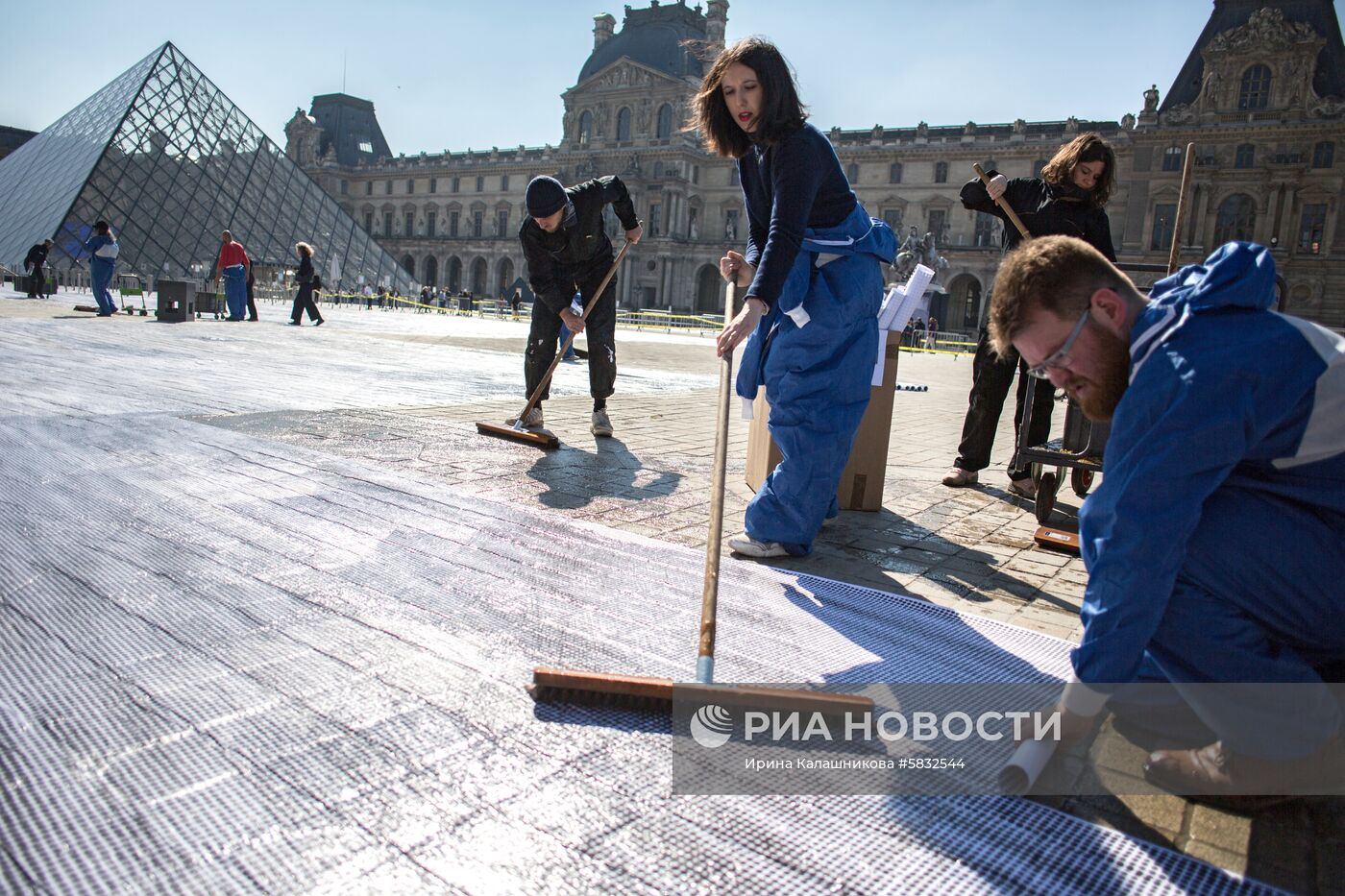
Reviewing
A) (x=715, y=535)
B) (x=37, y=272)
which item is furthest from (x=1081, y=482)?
(x=37, y=272)

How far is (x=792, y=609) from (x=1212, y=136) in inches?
2084

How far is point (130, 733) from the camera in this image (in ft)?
5.07

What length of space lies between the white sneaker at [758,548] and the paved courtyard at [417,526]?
0.06 m

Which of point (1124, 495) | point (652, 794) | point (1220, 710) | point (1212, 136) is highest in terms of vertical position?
point (1212, 136)

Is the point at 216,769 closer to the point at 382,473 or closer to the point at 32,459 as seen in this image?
the point at 382,473

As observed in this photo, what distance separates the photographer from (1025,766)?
154 centimetres

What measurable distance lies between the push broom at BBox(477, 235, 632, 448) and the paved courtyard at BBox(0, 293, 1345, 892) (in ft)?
0.29

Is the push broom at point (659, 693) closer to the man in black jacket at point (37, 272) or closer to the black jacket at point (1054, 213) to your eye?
the black jacket at point (1054, 213)

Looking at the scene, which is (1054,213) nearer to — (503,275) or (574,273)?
(574,273)

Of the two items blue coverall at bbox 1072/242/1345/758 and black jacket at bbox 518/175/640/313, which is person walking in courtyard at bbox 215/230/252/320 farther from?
blue coverall at bbox 1072/242/1345/758

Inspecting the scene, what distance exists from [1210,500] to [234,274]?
60.3ft

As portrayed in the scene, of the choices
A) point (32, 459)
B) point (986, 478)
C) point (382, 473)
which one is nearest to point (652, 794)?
point (382, 473)

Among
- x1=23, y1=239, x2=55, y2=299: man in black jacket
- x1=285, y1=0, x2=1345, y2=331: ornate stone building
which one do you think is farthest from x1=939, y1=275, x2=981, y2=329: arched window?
x1=23, y1=239, x2=55, y2=299: man in black jacket

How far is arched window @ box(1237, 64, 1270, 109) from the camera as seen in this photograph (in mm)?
43625
